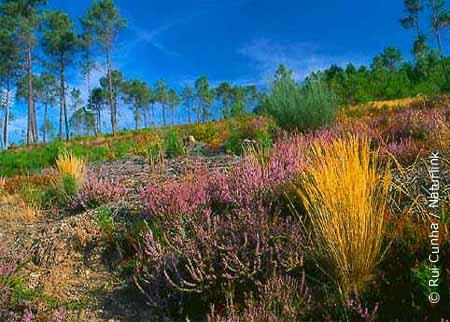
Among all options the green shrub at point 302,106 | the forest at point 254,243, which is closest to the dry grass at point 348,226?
the forest at point 254,243

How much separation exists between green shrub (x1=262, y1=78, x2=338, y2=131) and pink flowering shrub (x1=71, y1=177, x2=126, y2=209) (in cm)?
451

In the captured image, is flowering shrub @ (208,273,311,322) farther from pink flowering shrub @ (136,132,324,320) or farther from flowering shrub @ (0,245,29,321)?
flowering shrub @ (0,245,29,321)

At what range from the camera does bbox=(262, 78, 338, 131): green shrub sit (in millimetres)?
9617

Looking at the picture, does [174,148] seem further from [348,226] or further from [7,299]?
[348,226]

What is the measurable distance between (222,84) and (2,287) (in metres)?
80.1

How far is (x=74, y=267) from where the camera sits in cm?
435

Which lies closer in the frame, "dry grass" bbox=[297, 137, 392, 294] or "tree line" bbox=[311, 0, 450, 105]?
"dry grass" bbox=[297, 137, 392, 294]

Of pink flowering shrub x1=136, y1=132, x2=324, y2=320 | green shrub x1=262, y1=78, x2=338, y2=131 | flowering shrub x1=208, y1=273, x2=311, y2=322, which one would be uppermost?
green shrub x1=262, y1=78, x2=338, y2=131

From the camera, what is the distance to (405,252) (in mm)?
3133

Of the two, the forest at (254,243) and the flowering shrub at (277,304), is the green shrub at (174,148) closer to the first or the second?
the forest at (254,243)

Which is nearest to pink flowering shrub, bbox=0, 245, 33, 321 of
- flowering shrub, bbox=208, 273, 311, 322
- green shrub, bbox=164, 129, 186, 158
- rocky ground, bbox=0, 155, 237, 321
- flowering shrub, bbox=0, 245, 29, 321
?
flowering shrub, bbox=0, 245, 29, 321

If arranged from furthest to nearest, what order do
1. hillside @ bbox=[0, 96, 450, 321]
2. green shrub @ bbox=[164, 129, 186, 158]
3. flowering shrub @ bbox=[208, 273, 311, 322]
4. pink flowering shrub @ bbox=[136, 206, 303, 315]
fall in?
1. green shrub @ bbox=[164, 129, 186, 158]
2. pink flowering shrub @ bbox=[136, 206, 303, 315]
3. hillside @ bbox=[0, 96, 450, 321]
4. flowering shrub @ bbox=[208, 273, 311, 322]

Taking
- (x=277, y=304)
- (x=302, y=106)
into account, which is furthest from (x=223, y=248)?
(x=302, y=106)


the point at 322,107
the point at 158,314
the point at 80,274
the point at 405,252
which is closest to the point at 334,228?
the point at 405,252
